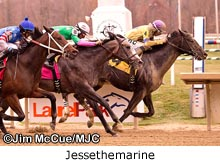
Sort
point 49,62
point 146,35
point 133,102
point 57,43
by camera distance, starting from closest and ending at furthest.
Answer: point 57,43 < point 49,62 < point 133,102 < point 146,35

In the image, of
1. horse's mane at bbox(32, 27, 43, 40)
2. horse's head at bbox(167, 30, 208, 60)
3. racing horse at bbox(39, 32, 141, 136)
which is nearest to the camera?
horse's mane at bbox(32, 27, 43, 40)

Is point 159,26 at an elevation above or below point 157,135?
above

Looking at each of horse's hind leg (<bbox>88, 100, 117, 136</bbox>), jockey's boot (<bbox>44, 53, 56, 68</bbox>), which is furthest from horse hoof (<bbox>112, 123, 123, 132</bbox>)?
jockey's boot (<bbox>44, 53, 56, 68</bbox>)

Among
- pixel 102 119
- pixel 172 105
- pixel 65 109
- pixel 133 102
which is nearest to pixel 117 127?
pixel 102 119

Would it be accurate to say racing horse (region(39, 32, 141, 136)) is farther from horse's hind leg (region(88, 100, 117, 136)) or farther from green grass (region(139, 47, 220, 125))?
green grass (region(139, 47, 220, 125))

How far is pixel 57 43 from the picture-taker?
1118 cm

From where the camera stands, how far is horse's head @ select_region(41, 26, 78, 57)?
36.5 feet

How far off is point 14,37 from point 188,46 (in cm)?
331

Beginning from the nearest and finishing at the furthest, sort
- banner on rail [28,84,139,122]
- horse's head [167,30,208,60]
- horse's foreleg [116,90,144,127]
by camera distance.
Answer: horse's foreleg [116,90,144,127] < horse's head [167,30,208,60] < banner on rail [28,84,139,122]

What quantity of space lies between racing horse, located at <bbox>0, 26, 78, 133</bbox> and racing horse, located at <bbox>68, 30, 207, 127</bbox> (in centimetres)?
196

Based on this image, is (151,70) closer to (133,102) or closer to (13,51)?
(133,102)

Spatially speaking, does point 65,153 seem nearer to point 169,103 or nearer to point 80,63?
point 80,63

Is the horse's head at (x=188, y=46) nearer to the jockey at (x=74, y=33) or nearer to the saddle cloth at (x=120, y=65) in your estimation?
the saddle cloth at (x=120, y=65)

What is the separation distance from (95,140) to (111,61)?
2775 millimetres
